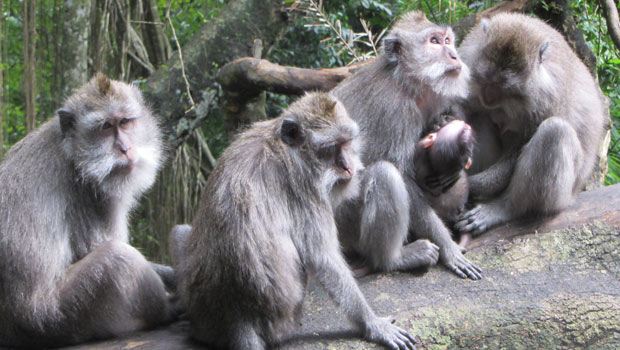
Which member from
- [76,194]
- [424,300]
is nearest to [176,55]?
[76,194]

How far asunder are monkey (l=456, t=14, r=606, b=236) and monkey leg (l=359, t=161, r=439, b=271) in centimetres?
76

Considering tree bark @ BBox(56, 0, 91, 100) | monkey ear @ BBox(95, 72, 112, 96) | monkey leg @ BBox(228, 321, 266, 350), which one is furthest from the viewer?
tree bark @ BBox(56, 0, 91, 100)

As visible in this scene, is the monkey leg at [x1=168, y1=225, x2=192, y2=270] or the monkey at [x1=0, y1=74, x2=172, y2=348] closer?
the monkey at [x1=0, y1=74, x2=172, y2=348]

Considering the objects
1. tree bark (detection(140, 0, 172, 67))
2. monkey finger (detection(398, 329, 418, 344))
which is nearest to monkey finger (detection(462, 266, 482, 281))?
monkey finger (detection(398, 329, 418, 344))

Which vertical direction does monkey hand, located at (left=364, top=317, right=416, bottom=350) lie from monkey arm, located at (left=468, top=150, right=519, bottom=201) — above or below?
below

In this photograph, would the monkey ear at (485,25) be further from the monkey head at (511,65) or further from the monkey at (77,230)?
the monkey at (77,230)

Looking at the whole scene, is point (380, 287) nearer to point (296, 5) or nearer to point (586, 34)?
point (296, 5)

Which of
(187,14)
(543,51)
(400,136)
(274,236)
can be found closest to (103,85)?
(274,236)

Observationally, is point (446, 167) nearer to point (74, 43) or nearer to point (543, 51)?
point (543, 51)

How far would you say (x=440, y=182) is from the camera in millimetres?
5430

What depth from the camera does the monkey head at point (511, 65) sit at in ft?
17.9

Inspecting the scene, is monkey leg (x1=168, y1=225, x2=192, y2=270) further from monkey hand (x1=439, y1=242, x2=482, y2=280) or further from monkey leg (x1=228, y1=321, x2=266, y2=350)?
monkey hand (x1=439, y1=242, x2=482, y2=280)

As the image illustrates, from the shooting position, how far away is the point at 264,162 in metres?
4.34

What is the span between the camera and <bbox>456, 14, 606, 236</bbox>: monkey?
538 centimetres
